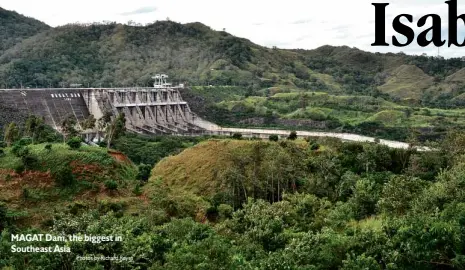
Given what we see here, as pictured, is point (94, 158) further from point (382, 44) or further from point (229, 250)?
point (382, 44)

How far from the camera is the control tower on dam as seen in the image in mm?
68625

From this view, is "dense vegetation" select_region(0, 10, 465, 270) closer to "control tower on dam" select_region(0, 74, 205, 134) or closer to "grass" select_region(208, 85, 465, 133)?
"grass" select_region(208, 85, 465, 133)

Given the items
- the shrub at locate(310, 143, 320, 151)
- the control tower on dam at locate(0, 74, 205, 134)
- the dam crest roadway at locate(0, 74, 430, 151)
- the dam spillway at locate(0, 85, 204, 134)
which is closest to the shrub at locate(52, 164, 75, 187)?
the shrub at locate(310, 143, 320, 151)

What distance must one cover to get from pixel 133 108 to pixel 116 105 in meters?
3.90

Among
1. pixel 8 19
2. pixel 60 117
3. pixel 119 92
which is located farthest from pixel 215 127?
pixel 8 19

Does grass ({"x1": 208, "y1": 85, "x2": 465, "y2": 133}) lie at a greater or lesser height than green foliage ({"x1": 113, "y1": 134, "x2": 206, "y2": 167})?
greater

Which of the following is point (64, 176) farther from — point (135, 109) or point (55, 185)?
point (135, 109)

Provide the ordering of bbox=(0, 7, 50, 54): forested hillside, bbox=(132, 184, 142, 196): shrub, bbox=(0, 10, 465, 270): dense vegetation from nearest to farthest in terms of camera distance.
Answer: bbox=(0, 10, 465, 270): dense vegetation
bbox=(132, 184, 142, 196): shrub
bbox=(0, 7, 50, 54): forested hillside

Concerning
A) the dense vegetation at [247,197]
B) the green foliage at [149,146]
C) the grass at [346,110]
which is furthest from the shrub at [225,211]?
the grass at [346,110]

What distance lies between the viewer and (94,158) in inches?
1363

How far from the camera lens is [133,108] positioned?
82.7 m

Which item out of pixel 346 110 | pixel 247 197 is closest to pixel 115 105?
pixel 346 110

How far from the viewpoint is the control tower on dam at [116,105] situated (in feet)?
225

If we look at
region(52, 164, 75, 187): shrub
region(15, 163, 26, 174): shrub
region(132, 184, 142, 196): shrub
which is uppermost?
region(15, 163, 26, 174): shrub
